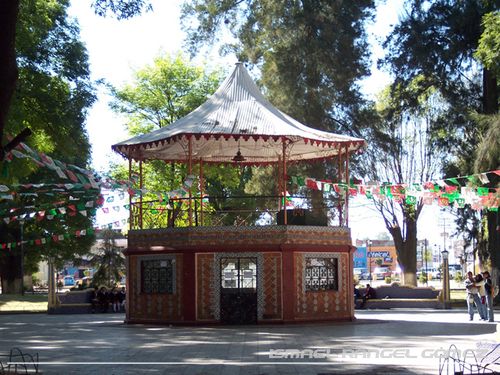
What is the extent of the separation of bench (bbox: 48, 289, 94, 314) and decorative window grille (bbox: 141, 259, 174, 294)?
1024 cm

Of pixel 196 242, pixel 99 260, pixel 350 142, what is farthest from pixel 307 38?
pixel 99 260

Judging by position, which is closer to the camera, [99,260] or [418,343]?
[418,343]

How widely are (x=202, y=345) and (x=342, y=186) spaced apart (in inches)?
343

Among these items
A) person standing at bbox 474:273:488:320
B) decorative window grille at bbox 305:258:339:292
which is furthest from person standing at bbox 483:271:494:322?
decorative window grille at bbox 305:258:339:292

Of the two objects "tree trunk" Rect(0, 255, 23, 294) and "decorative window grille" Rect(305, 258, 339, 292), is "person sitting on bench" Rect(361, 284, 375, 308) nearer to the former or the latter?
"decorative window grille" Rect(305, 258, 339, 292)

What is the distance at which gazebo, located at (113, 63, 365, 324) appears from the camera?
74.4 feet

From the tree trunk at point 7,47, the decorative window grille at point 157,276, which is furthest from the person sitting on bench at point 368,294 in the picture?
the tree trunk at point 7,47

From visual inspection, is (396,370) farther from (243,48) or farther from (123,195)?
(243,48)

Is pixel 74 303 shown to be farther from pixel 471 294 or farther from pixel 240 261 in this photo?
pixel 471 294

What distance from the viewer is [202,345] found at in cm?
1675

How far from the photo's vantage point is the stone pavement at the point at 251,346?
12.8 metres

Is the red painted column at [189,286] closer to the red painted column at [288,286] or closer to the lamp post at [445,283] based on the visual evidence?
the red painted column at [288,286]

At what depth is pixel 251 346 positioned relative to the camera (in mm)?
16422

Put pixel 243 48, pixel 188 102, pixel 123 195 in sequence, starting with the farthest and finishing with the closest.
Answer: pixel 188 102
pixel 243 48
pixel 123 195
